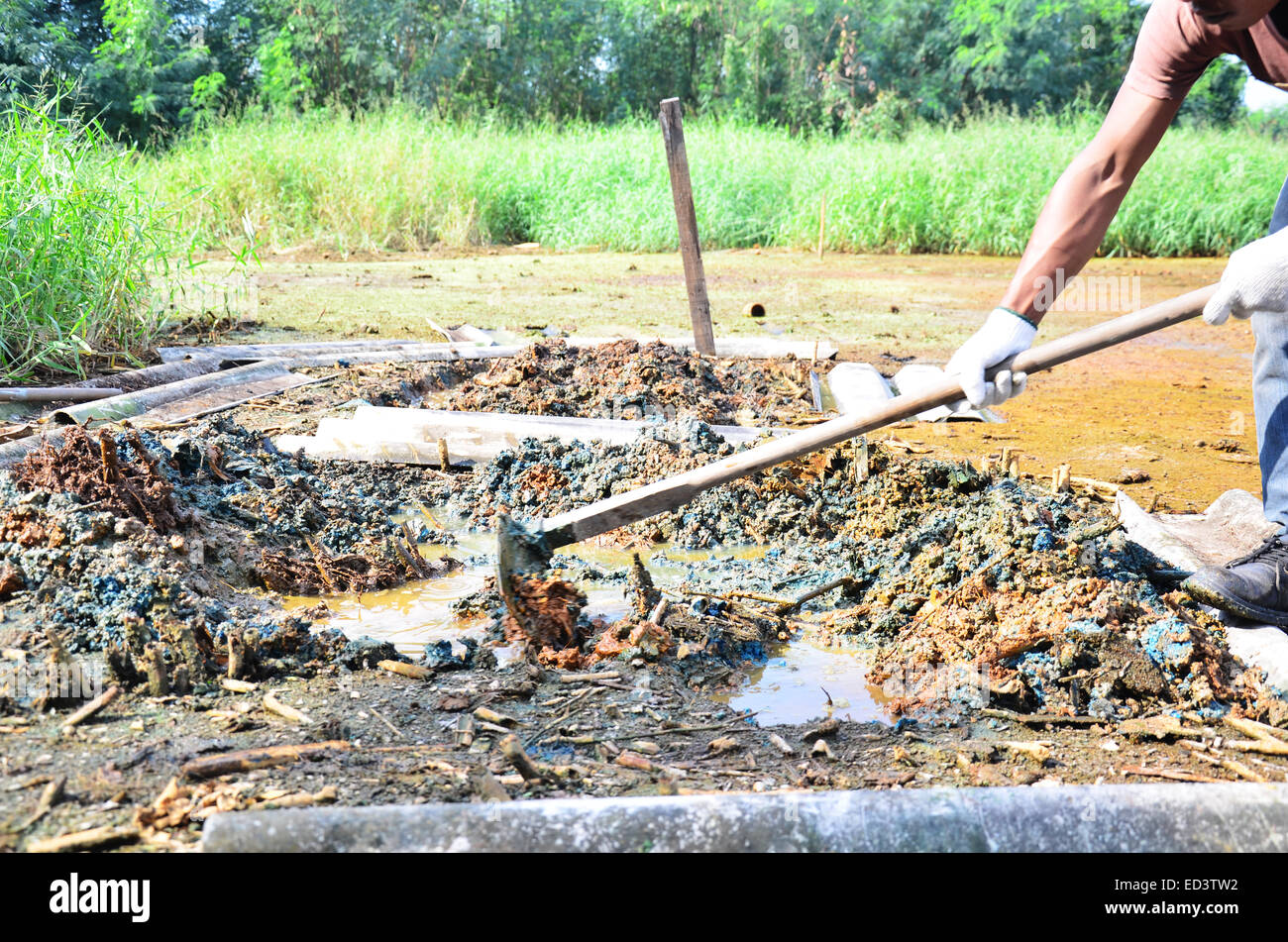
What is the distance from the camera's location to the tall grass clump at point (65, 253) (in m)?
5.66

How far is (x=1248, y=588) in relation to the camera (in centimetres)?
295

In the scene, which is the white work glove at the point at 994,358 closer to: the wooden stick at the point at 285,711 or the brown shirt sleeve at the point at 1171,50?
the brown shirt sleeve at the point at 1171,50

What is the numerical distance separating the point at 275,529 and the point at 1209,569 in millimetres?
3152

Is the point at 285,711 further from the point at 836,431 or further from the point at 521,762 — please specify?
the point at 836,431

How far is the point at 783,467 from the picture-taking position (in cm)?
431

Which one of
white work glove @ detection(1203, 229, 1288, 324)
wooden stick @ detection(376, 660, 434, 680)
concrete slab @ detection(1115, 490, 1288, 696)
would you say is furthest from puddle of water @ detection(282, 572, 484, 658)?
white work glove @ detection(1203, 229, 1288, 324)

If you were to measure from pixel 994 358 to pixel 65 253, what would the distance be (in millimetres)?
5350

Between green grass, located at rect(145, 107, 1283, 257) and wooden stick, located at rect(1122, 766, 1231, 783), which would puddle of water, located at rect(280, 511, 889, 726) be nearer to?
wooden stick, located at rect(1122, 766, 1231, 783)

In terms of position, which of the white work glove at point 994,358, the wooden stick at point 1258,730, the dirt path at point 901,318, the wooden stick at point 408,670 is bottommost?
the wooden stick at point 408,670

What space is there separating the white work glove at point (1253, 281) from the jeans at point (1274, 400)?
1.32 ft

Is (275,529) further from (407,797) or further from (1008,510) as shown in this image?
(1008,510)

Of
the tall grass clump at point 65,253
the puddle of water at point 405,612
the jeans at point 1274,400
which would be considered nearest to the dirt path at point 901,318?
the jeans at point 1274,400

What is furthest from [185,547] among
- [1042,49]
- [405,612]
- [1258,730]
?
[1042,49]

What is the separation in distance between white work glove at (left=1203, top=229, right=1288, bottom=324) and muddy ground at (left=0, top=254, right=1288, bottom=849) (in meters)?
0.79
